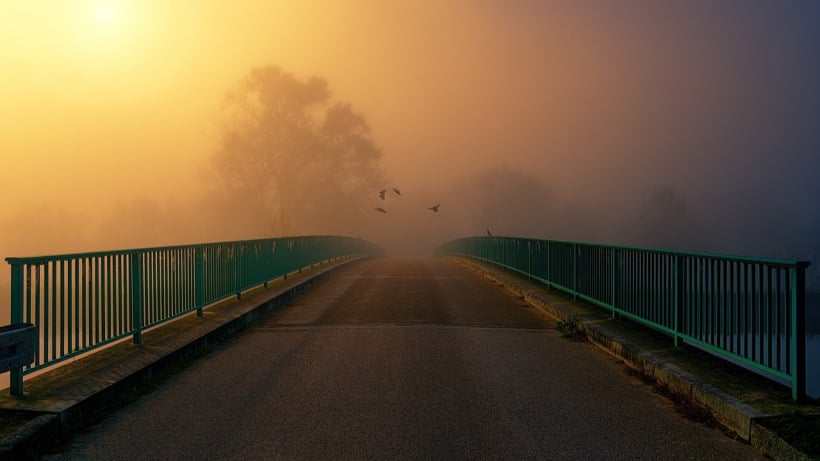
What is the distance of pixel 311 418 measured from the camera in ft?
19.0

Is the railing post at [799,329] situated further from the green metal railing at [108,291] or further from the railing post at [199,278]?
the railing post at [199,278]

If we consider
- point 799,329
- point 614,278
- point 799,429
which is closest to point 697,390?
point 799,329

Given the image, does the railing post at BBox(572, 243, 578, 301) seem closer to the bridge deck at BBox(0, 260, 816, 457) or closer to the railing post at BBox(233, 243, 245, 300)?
the bridge deck at BBox(0, 260, 816, 457)

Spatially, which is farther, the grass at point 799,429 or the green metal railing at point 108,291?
the green metal railing at point 108,291

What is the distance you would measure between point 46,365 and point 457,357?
451 cm

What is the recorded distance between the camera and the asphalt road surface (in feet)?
16.5

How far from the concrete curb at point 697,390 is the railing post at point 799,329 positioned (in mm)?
487

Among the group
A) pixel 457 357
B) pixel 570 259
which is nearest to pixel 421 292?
pixel 570 259

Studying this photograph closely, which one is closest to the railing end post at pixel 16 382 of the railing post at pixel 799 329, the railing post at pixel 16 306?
the railing post at pixel 16 306

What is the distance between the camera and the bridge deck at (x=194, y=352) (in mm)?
5469

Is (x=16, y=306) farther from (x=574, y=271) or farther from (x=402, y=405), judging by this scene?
(x=574, y=271)

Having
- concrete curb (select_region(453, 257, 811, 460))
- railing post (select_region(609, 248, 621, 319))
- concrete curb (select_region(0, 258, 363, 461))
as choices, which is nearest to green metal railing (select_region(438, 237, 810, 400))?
railing post (select_region(609, 248, 621, 319))

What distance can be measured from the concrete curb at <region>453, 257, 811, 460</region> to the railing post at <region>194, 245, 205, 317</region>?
6049 mm

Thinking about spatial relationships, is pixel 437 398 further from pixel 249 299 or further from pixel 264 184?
pixel 264 184
